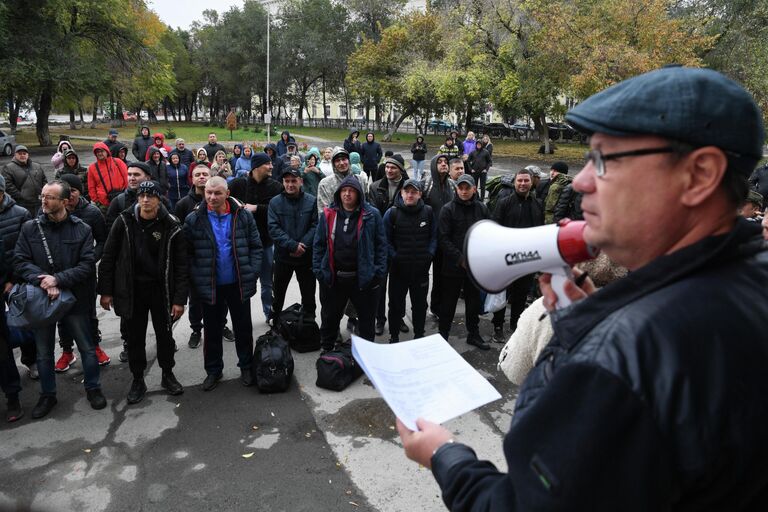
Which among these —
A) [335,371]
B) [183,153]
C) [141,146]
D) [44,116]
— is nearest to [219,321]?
[335,371]

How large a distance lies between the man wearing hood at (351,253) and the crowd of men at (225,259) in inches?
0.5

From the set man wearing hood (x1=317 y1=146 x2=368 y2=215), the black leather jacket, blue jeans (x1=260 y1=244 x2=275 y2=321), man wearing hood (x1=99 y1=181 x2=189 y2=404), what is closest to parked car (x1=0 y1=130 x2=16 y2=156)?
man wearing hood (x1=317 y1=146 x2=368 y2=215)

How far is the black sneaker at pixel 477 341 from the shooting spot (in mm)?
6102

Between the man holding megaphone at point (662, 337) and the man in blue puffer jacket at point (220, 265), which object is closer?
the man holding megaphone at point (662, 337)

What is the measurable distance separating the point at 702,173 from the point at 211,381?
4885 mm

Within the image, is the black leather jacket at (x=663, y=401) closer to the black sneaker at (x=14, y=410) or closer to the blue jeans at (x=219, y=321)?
the blue jeans at (x=219, y=321)

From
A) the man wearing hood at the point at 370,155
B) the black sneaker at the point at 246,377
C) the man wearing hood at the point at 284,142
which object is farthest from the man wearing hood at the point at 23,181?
the man wearing hood at the point at 370,155

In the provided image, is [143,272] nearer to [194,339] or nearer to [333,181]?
Result: [194,339]

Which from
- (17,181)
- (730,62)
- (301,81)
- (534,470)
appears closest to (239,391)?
(534,470)

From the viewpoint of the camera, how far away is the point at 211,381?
508 centimetres

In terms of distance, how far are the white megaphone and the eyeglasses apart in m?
0.29

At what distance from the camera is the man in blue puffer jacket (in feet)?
16.2

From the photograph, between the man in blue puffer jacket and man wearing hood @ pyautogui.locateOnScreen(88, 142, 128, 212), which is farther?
man wearing hood @ pyautogui.locateOnScreen(88, 142, 128, 212)

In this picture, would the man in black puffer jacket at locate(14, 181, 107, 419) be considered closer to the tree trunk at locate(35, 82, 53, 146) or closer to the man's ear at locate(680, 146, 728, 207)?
the man's ear at locate(680, 146, 728, 207)
